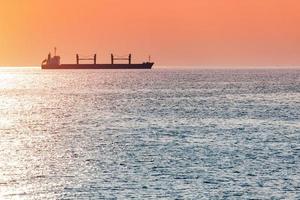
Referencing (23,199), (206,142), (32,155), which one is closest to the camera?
(23,199)

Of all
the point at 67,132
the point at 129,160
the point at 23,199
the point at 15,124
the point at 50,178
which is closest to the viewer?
the point at 23,199

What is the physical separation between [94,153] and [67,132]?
20.8 meters

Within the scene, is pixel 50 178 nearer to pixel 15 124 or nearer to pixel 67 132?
pixel 67 132

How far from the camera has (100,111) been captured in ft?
422

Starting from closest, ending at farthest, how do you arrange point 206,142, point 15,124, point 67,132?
point 206,142 < point 67,132 < point 15,124

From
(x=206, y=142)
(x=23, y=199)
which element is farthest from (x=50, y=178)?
(x=206, y=142)

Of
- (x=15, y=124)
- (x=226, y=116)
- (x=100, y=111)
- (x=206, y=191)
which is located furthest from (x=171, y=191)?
(x=100, y=111)

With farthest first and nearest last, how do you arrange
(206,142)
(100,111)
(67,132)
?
1. (100,111)
2. (67,132)
3. (206,142)

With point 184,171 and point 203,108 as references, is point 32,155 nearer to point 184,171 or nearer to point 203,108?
point 184,171

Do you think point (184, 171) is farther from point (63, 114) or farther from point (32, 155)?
point (63, 114)

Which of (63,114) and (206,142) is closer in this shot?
(206,142)

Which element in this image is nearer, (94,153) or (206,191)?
(206,191)

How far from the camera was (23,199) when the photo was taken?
160 feet

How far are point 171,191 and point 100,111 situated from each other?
7802 cm
